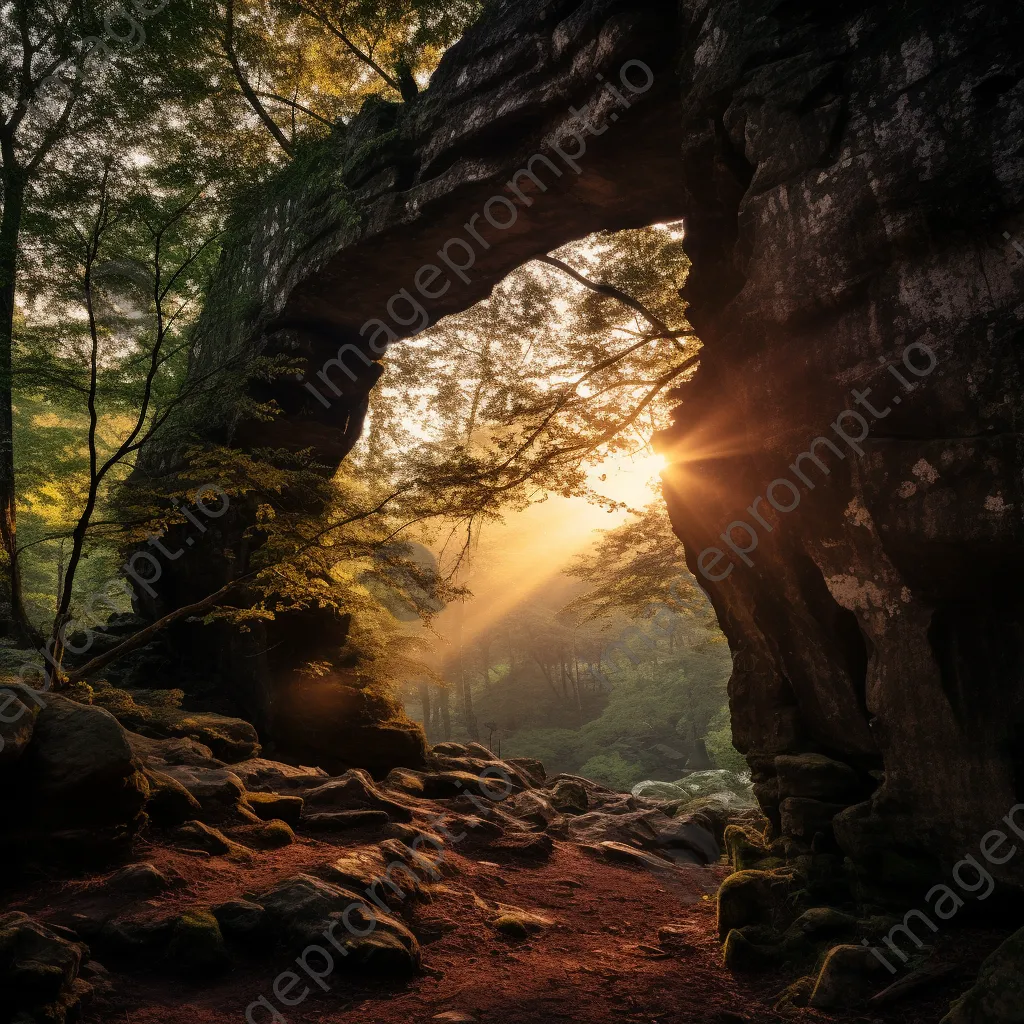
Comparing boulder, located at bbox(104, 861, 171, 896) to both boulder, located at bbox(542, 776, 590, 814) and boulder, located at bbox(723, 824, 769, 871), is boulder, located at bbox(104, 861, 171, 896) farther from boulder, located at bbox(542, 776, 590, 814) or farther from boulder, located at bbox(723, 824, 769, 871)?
boulder, located at bbox(542, 776, 590, 814)

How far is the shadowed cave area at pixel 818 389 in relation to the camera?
16.0 ft

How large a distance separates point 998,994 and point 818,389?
4.63 m

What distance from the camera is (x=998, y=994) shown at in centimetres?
353

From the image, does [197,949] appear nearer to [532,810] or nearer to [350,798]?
[350,798]

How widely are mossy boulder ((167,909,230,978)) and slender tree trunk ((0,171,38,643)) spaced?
23.9 feet

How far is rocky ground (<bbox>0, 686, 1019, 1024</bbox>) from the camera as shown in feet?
13.5

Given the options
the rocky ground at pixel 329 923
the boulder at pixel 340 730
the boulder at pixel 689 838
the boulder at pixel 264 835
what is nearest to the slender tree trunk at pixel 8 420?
the rocky ground at pixel 329 923

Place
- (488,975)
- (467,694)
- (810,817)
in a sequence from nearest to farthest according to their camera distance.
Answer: (488,975) < (810,817) < (467,694)

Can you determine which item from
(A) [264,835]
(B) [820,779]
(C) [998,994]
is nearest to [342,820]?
(A) [264,835]

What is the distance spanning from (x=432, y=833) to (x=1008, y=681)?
668cm

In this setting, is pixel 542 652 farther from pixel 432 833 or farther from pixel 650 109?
pixel 650 109

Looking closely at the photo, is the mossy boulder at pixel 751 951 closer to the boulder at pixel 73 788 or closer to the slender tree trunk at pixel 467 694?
the boulder at pixel 73 788

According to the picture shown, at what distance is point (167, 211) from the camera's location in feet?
26.5

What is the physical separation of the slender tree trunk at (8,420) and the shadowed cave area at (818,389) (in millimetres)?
3942
